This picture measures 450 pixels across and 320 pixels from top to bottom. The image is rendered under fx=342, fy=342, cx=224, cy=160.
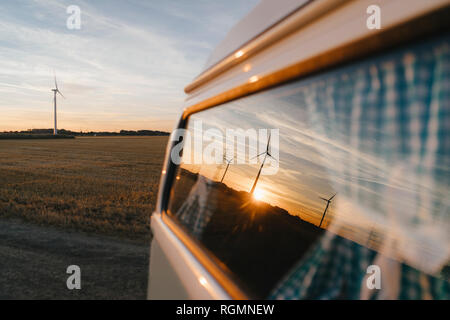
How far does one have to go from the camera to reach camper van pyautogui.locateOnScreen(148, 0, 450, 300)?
0.70 meters

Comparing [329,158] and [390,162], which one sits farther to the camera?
[329,158]

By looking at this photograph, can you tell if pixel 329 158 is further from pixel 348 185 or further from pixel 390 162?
pixel 390 162

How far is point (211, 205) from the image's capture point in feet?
5.80

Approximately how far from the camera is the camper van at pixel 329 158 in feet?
2.31

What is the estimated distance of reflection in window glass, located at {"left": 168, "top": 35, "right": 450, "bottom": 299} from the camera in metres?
0.70

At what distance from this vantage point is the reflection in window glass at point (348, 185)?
0.70 metres

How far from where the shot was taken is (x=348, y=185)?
3.07ft

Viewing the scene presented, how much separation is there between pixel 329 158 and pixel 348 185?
102mm

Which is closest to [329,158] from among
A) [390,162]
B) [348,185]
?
[348,185]
